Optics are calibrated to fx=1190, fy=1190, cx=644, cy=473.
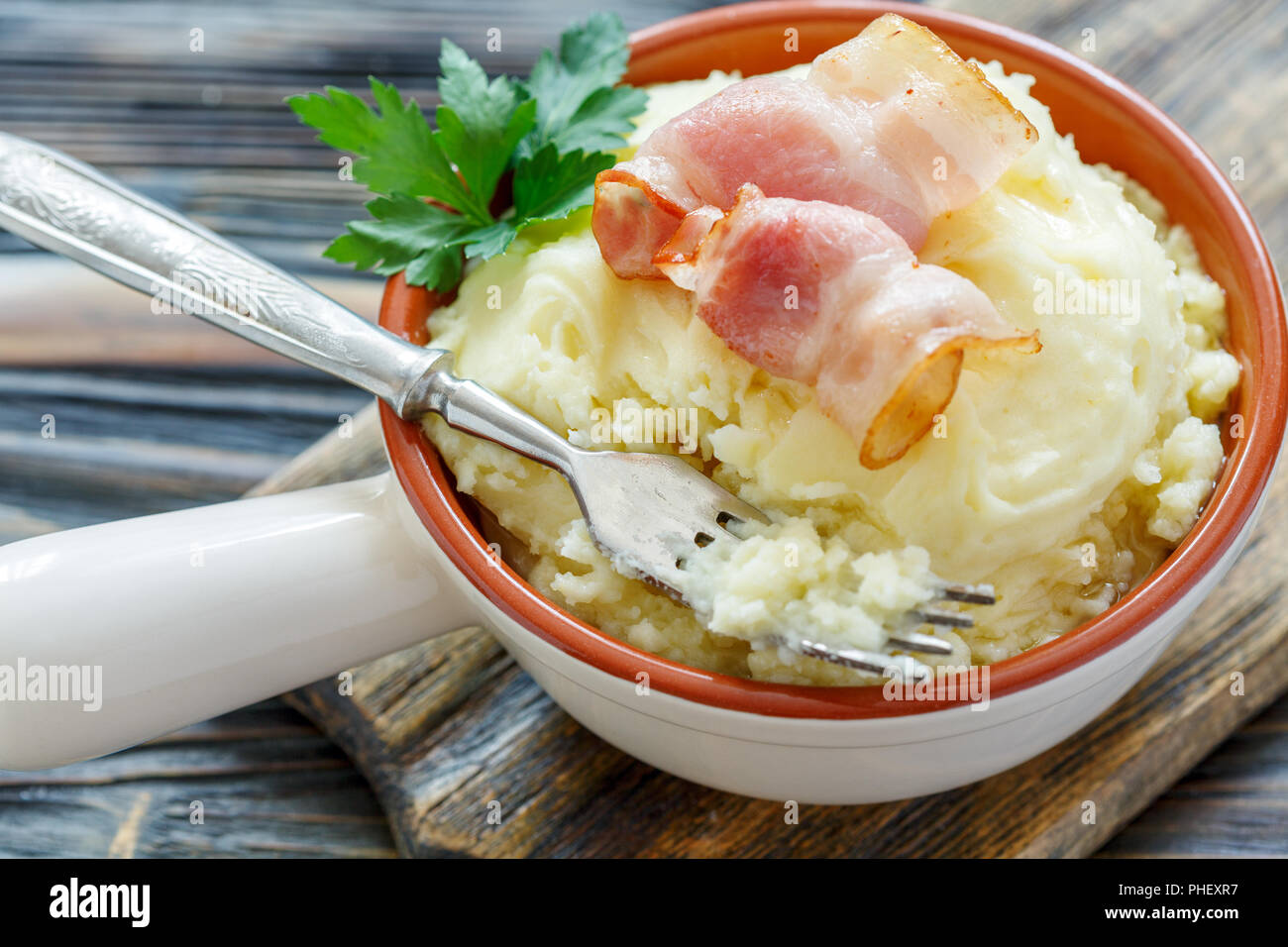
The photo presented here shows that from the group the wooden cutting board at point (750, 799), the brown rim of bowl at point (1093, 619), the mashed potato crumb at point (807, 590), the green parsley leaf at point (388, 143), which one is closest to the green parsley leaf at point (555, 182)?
the green parsley leaf at point (388, 143)

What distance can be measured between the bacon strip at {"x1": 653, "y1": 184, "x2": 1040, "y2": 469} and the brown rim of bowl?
1.44ft

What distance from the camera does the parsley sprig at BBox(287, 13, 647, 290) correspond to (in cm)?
264

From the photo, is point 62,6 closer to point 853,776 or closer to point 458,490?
point 458,490

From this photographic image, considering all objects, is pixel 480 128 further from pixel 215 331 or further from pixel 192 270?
pixel 215 331

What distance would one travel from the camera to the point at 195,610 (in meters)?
2.31

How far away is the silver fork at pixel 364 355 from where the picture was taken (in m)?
2.20

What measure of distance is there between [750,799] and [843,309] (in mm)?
1273

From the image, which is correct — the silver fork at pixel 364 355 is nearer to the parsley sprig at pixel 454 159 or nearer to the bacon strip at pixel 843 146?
the parsley sprig at pixel 454 159

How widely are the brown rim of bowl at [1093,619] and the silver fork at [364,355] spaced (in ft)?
0.34

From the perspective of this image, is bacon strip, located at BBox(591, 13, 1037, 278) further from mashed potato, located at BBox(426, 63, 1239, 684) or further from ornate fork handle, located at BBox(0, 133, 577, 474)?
ornate fork handle, located at BBox(0, 133, 577, 474)

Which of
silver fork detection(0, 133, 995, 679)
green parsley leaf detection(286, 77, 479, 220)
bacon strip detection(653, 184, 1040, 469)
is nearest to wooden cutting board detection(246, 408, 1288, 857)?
silver fork detection(0, 133, 995, 679)

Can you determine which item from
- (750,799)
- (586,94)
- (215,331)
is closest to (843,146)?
(586,94)
